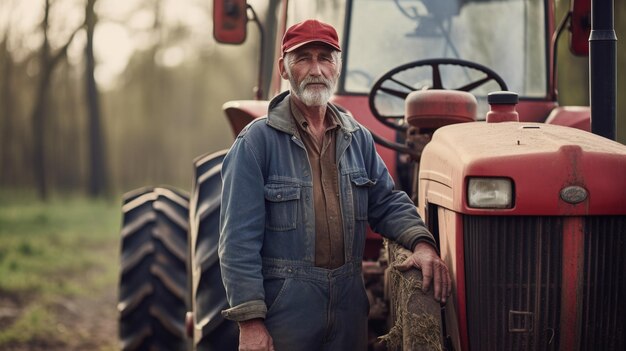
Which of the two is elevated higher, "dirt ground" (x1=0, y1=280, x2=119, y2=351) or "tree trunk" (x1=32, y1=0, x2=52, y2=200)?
"tree trunk" (x1=32, y1=0, x2=52, y2=200)

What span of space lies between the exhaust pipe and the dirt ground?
4.54 metres

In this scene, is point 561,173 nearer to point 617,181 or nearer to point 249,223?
point 617,181

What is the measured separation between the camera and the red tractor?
3020mm

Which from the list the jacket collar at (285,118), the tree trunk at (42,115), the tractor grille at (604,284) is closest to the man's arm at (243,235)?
the jacket collar at (285,118)

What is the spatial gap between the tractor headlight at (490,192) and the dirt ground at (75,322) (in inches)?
182

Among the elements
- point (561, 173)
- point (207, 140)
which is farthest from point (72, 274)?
point (207, 140)

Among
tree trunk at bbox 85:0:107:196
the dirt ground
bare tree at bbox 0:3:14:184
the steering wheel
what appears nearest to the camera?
the steering wheel

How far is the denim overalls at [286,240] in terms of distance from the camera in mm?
3213

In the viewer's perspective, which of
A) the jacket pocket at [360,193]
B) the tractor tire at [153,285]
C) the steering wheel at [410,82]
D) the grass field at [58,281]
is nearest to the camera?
the jacket pocket at [360,193]

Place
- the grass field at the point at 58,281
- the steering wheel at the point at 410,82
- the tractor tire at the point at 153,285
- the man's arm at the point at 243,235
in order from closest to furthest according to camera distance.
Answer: the man's arm at the point at 243,235
the steering wheel at the point at 410,82
the tractor tire at the point at 153,285
the grass field at the point at 58,281

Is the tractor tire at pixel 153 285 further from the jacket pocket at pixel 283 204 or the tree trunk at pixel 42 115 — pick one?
the tree trunk at pixel 42 115

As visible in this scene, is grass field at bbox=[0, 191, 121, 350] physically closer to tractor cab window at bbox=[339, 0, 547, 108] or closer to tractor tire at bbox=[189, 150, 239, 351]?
tractor tire at bbox=[189, 150, 239, 351]

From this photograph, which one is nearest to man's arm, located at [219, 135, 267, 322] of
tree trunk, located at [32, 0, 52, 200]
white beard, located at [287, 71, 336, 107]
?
white beard, located at [287, 71, 336, 107]

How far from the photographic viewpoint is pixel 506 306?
10.2ft
